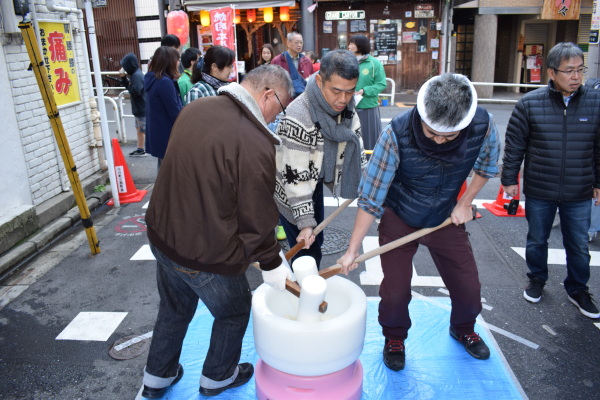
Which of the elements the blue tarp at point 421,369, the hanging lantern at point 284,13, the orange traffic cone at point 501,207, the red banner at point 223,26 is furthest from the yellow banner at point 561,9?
the blue tarp at point 421,369

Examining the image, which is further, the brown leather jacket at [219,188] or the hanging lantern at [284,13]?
the hanging lantern at [284,13]

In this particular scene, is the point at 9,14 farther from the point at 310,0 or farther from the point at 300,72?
the point at 310,0

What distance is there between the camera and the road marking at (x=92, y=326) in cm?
355

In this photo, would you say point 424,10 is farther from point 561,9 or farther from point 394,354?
point 394,354

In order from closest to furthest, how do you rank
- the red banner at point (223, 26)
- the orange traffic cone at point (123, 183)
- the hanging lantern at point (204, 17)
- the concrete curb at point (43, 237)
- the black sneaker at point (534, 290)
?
the black sneaker at point (534, 290), the concrete curb at point (43, 237), the orange traffic cone at point (123, 183), the red banner at point (223, 26), the hanging lantern at point (204, 17)

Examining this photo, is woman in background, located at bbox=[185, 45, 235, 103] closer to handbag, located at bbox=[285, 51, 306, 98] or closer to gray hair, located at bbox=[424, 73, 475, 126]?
handbag, located at bbox=[285, 51, 306, 98]

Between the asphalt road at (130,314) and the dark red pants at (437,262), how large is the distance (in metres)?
0.66

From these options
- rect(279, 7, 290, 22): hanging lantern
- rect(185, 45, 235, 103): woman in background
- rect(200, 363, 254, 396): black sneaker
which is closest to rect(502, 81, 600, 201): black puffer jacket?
rect(200, 363, 254, 396): black sneaker

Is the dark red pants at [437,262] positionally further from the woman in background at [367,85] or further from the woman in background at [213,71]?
the woman in background at [367,85]

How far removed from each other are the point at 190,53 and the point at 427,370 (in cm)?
466

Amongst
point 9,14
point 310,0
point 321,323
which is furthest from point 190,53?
point 310,0

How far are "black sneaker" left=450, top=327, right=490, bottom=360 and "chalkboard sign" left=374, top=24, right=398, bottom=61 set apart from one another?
45.7ft

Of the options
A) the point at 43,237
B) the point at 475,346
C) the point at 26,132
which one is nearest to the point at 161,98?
the point at 26,132

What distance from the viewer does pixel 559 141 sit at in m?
3.51
